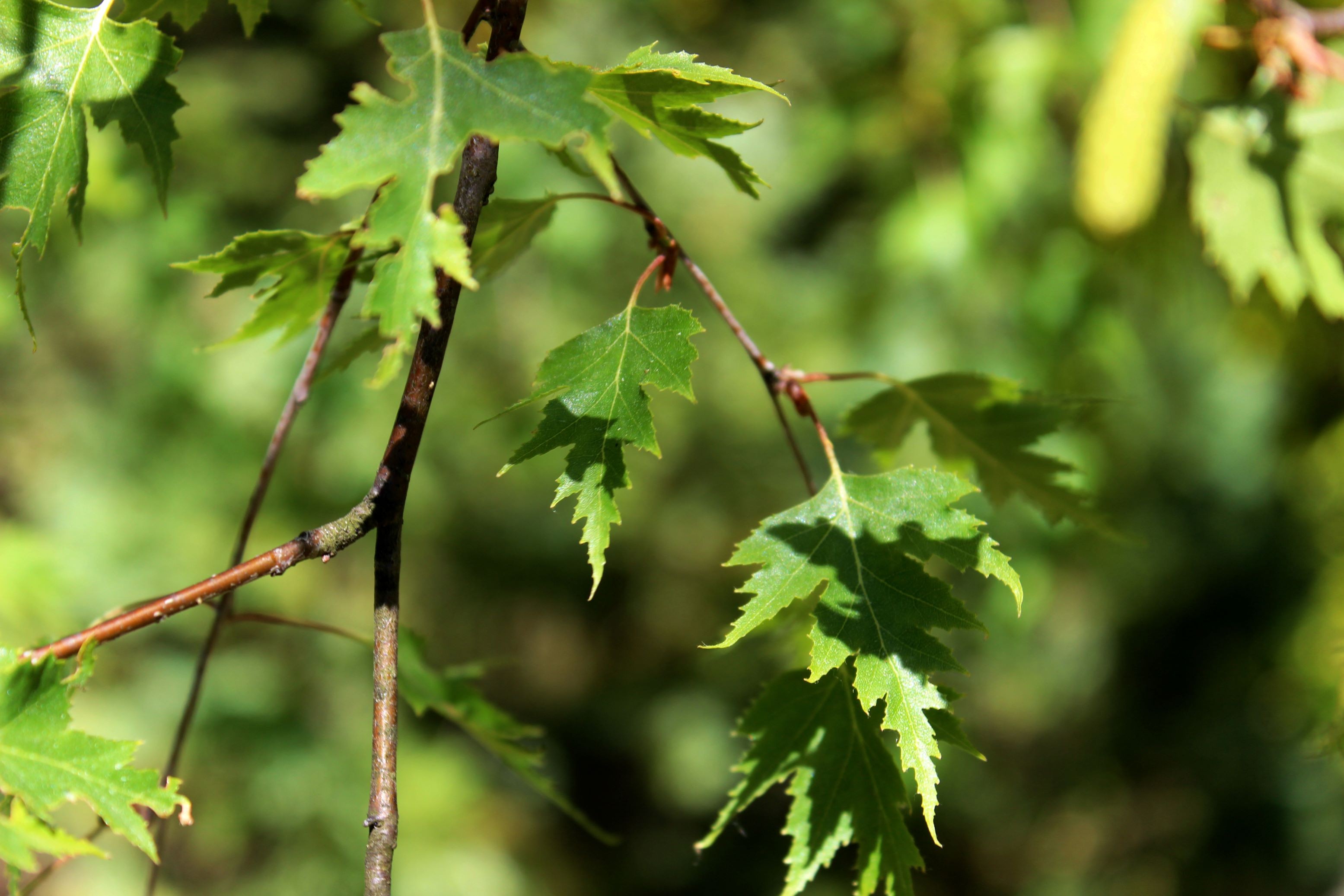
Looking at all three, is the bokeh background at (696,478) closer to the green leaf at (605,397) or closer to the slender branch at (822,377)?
the slender branch at (822,377)

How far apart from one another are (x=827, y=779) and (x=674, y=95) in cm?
41

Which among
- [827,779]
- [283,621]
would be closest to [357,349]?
[283,621]

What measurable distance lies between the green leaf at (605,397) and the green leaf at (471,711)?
292 mm

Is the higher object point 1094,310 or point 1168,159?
point 1168,159

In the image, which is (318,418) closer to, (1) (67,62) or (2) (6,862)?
(1) (67,62)

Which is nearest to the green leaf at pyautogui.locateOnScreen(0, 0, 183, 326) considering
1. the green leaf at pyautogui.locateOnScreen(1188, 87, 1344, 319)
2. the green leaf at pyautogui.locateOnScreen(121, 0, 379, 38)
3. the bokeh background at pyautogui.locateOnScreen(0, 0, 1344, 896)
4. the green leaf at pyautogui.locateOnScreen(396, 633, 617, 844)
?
the green leaf at pyautogui.locateOnScreen(121, 0, 379, 38)

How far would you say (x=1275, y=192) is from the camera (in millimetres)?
978

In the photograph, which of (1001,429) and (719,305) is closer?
(719,305)

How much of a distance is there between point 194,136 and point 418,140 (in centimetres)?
186

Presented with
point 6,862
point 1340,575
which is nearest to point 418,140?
point 6,862

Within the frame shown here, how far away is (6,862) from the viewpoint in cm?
41

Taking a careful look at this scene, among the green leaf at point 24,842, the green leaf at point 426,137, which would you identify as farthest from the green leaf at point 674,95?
the green leaf at point 24,842

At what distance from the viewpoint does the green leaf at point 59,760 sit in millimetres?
442

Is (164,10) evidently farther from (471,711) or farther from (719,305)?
(471,711)
